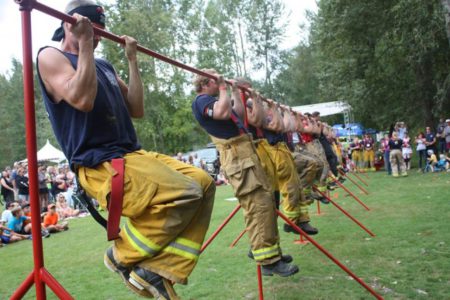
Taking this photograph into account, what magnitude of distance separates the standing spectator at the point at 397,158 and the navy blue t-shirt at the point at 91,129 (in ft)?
52.5

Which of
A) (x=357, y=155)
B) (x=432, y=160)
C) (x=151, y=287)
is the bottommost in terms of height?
(x=151, y=287)

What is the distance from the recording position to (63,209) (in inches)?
599

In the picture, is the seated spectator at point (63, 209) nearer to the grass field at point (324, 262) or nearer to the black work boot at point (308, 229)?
the grass field at point (324, 262)

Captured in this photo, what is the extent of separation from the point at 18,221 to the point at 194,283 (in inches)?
311

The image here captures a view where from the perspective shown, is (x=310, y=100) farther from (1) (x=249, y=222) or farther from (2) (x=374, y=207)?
(1) (x=249, y=222)

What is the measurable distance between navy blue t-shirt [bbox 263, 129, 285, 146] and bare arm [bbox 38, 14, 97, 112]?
12.6 ft

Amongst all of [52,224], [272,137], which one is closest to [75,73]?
[272,137]

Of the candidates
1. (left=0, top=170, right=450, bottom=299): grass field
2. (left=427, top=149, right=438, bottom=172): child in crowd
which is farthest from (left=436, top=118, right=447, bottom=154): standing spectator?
(left=0, top=170, right=450, bottom=299): grass field

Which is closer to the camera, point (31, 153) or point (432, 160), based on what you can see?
point (31, 153)

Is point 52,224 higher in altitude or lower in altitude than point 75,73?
lower

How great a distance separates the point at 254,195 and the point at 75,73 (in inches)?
100

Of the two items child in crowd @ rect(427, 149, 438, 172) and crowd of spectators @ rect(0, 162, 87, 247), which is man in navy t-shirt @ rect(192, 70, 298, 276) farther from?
child in crowd @ rect(427, 149, 438, 172)

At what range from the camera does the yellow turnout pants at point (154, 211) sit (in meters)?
2.32

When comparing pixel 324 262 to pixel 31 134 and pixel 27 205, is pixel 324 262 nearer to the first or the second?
pixel 31 134
